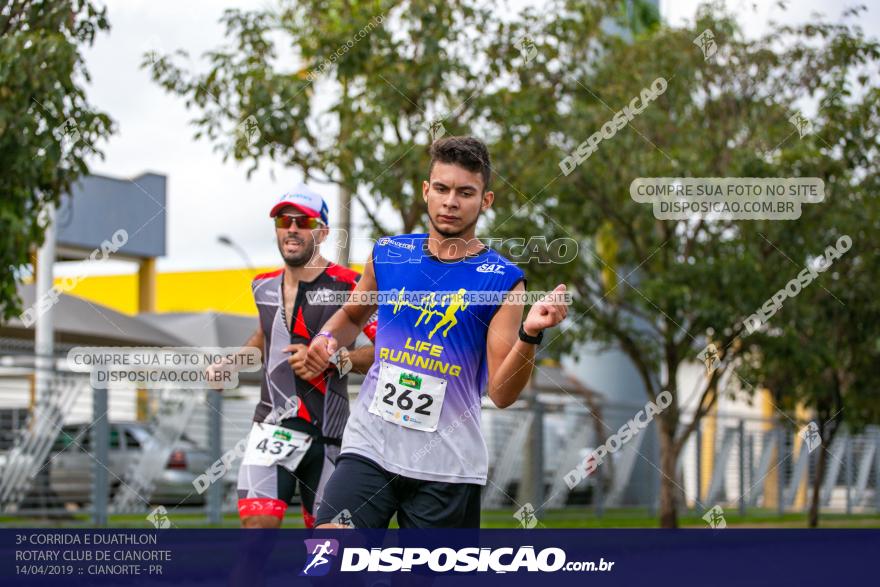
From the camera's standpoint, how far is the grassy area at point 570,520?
605 inches

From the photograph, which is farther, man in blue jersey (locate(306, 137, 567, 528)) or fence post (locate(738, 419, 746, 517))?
fence post (locate(738, 419, 746, 517))

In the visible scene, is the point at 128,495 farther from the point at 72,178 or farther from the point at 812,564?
the point at 812,564

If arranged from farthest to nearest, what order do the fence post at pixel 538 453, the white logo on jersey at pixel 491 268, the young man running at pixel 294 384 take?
the fence post at pixel 538 453, the young man running at pixel 294 384, the white logo on jersey at pixel 491 268

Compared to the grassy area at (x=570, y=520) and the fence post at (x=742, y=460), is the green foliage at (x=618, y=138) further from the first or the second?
the fence post at (x=742, y=460)

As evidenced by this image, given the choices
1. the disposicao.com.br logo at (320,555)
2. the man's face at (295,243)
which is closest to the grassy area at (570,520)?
the man's face at (295,243)

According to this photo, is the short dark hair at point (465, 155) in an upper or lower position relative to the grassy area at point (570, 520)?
upper

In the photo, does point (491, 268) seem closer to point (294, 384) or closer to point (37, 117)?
point (294, 384)

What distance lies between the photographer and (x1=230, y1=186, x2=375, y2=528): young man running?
6.97m

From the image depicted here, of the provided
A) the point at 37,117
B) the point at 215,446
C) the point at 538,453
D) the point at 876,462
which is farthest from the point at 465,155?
the point at 876,462

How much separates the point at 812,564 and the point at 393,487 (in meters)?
6.23

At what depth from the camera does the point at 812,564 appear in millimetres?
Result: 10859

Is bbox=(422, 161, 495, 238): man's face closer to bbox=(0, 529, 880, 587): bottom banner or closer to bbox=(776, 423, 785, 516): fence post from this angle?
bbox=(0, 529, 880, 587): bottom banner

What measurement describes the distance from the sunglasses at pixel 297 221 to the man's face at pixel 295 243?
1 centimetres

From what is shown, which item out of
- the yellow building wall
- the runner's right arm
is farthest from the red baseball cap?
the yellow building wall
